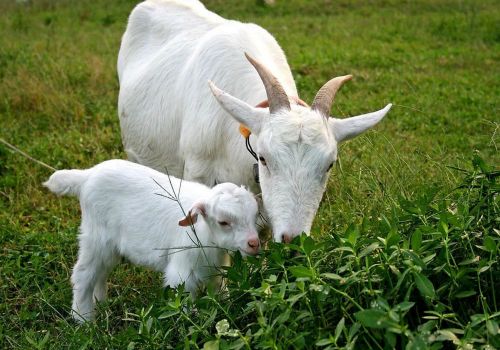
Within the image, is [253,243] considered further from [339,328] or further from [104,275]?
[104,275]

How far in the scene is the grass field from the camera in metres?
3.28

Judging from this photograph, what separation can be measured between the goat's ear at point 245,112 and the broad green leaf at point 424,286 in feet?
4.93

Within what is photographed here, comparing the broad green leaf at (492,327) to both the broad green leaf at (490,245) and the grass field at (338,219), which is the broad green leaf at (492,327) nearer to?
the grass field at (338,219)

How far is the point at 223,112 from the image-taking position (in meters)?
5.14

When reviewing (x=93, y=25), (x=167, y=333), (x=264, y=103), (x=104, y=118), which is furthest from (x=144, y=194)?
(x=93, y=25)

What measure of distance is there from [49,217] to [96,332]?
8.91 ft

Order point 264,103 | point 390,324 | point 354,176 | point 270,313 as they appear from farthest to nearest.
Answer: point 354,176, point 264,103, point 270,313, point 390,324

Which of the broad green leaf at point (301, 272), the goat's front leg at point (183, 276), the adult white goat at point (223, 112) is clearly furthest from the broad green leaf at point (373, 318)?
the goat's front leg at point (183, 276)

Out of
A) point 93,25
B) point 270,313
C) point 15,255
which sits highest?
point 270,313

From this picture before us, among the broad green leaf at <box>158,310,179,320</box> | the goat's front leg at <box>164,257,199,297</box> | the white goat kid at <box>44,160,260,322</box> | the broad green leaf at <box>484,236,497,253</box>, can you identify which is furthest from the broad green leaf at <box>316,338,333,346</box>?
the goat's front leg at <box>164,257,199,297</box>

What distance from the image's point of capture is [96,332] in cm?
394

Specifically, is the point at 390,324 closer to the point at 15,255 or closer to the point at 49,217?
the point at 15,255

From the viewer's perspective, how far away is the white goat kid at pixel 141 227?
423 cm

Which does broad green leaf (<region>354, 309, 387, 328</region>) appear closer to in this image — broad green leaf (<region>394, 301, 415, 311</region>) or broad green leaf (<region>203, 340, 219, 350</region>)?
broad green leaf (<region>394, 301, 415, 311</region>)
